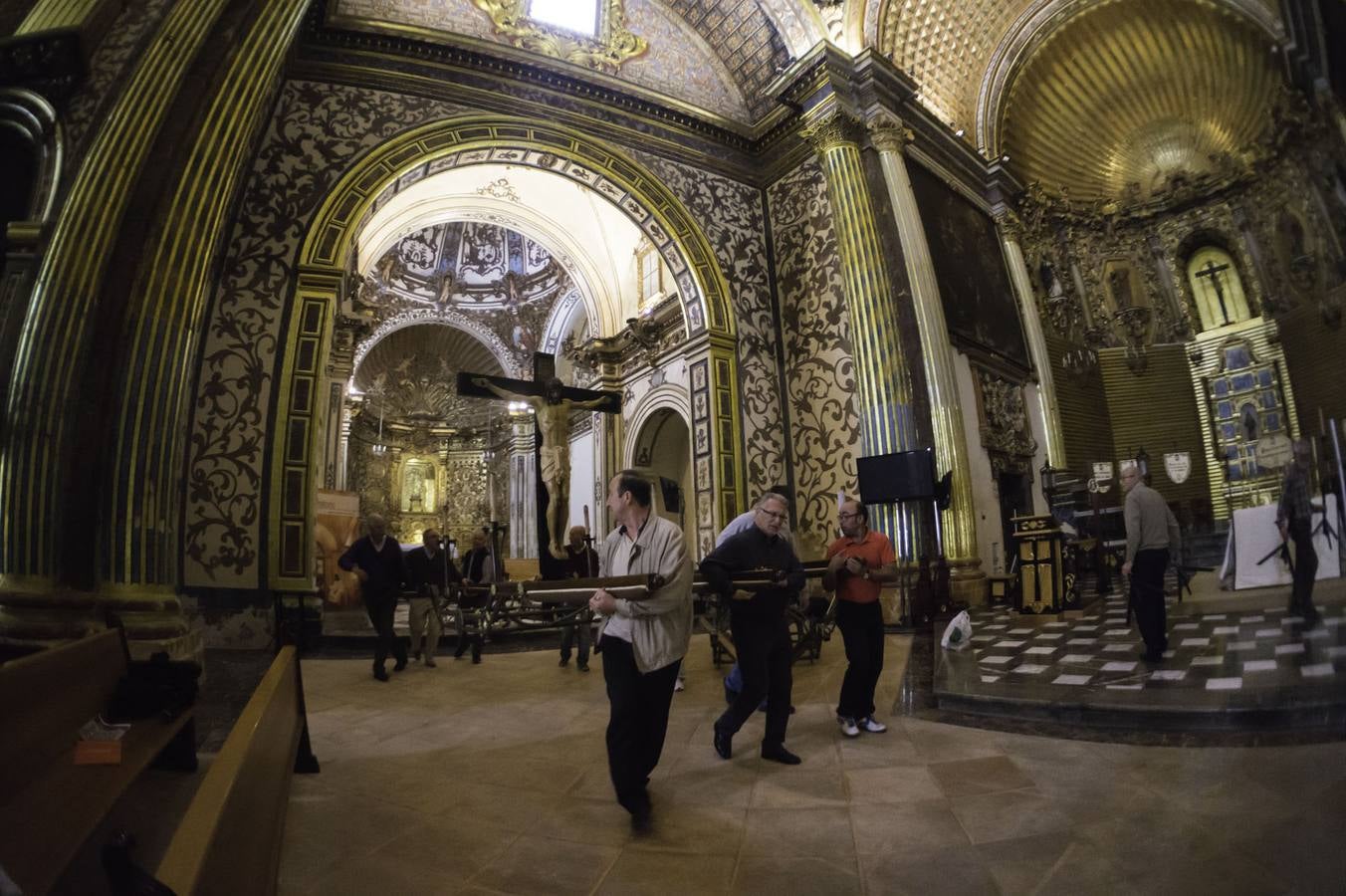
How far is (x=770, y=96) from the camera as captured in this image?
414 inches

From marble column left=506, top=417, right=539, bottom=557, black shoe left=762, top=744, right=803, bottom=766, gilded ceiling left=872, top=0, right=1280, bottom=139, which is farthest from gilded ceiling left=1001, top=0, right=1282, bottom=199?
marble column left=506, top=417, right=539, bottom=557

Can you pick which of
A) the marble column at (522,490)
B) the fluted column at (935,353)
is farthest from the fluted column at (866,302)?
the marble column at (522,490)

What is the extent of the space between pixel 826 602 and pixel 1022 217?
1193 centimetres

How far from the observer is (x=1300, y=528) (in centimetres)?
92

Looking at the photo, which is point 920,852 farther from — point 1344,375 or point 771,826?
point 1344,375

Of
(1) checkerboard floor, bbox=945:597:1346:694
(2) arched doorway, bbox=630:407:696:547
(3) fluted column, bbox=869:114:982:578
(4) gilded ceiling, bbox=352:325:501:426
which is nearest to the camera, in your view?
(1) checkerboard floor, bbox=945:597:1346:694

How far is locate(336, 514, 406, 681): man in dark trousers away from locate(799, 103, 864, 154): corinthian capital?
8.31 metres

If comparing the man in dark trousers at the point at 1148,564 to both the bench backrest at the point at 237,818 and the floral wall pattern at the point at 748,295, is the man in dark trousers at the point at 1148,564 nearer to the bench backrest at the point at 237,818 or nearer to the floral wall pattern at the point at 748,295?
the bench backrest at the point at 237,818

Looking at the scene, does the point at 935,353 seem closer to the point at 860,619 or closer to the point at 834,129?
the point at 834,129

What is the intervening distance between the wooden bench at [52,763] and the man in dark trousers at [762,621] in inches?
85.8

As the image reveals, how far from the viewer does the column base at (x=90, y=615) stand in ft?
13.6

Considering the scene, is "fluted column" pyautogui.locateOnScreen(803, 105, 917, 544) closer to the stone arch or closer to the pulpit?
the pulpit

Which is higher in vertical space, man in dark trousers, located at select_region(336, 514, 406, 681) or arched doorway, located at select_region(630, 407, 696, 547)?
arched doorway, located at select_region(630, 407, 696, 547)

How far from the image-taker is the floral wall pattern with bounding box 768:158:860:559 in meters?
9.52
